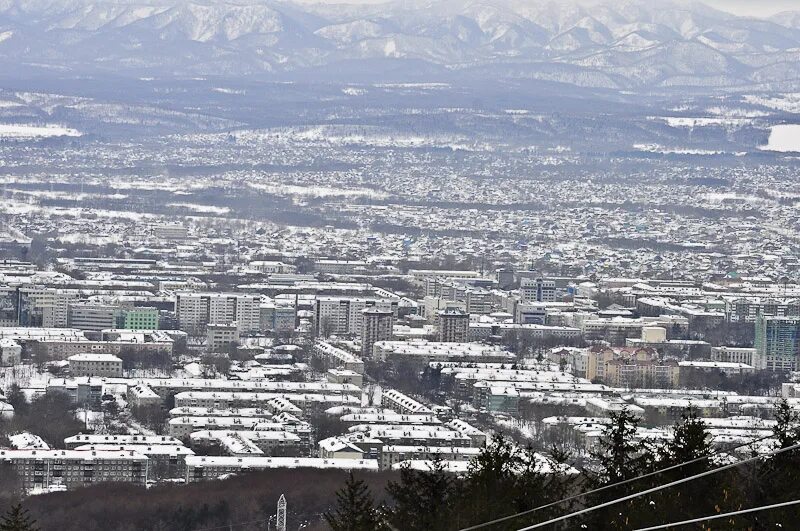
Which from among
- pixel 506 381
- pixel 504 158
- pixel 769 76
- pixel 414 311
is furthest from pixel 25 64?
pixel 506 381

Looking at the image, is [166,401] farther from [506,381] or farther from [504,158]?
[504,158]

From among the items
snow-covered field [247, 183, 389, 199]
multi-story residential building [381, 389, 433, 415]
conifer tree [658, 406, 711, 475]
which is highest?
conifer tree [658, 406, 711, 475]

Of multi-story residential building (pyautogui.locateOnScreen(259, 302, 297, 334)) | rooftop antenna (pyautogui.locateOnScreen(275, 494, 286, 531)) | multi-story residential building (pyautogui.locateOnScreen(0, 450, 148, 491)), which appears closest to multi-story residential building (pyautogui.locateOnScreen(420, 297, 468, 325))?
multi-story residential building (pyautogui.locateOnScreen(259, 302, 297, 334))

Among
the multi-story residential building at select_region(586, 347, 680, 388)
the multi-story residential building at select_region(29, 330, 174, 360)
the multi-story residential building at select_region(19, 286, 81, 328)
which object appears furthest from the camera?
the multi-story residential building at select_region(19, 286, 81, 328)

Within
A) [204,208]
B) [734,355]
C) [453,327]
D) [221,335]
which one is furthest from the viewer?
[204,208]

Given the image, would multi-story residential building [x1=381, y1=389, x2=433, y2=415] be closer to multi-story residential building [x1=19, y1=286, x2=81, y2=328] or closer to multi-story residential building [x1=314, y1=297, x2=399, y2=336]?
multi-story residential building [x1=314, y1=297, x2=399, y2=336]

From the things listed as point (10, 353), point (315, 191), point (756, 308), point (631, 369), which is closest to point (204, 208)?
point (315, 191)

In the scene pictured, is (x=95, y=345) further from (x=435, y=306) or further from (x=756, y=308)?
(x=756, y=308)
